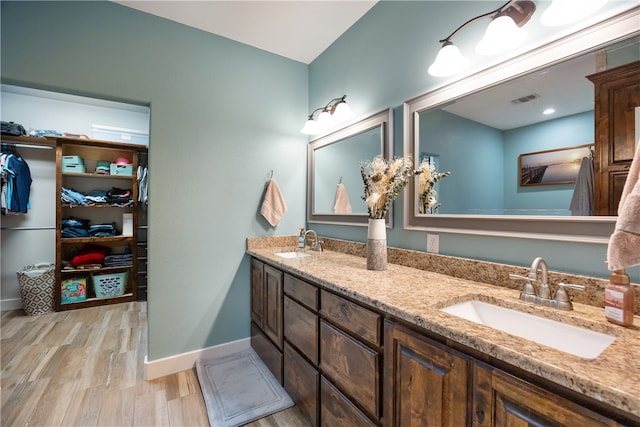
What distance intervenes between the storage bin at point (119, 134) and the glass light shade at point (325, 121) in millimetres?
2836

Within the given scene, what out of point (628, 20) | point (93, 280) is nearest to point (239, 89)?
point (628, 20)

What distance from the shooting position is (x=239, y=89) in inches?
95.7

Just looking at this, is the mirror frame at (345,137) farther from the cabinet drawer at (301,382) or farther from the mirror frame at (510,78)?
the cabinet drawer at (301,382)

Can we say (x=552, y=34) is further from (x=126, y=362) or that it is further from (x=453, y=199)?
(x=126, y=362)

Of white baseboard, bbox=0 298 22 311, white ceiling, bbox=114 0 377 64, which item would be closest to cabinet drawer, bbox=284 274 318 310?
white ceiling, bbox=114 0 377 64

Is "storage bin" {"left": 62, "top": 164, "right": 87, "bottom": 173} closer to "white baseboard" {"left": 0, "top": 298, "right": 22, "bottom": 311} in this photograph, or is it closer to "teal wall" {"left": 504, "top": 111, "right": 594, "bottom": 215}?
"white baseboard" {"left": 0, "top": 298, "right": 22, "bottom": 311}

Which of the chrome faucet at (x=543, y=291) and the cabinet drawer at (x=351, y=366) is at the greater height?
the chrome faucet at (x=543, y=291)

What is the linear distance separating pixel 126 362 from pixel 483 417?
264 cm

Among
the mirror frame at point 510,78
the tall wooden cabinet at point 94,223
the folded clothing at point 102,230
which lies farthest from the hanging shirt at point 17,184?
the mirror frame at point 510,78

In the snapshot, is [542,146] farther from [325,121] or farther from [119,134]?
[119,134]

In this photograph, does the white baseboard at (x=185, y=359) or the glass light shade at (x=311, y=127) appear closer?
the white baseboard at (x=185, y=359)

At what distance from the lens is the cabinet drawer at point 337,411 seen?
117 centimetres

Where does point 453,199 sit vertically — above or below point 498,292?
above

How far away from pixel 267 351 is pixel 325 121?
190 centimetres
